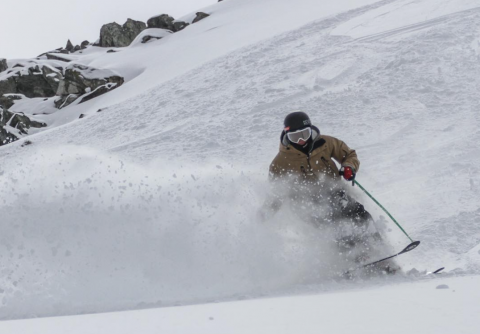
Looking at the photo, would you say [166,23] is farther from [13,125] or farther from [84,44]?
[84,44]

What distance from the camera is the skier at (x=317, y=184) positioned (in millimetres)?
4879

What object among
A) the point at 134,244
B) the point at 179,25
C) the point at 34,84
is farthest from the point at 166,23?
the point at 134,244

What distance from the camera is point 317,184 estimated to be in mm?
5211

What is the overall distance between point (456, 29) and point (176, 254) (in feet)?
34.7

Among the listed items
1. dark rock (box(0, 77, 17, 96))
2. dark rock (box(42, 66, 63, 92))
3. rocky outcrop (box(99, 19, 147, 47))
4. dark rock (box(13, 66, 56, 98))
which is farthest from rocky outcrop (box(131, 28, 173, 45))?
rocky outcrop (box(99, 19, 147, 47))

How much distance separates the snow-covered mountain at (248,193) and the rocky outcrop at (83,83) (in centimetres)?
958

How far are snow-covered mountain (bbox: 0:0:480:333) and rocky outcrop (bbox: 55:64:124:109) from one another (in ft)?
31.4

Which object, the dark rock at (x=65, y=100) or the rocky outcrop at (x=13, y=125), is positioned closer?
the rocky outcrop at (x=13, y=125)

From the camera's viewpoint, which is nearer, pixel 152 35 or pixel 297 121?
pixel 297 121

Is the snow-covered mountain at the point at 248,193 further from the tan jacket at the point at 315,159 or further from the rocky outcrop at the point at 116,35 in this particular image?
the rocky outcrop at the point at 116,35

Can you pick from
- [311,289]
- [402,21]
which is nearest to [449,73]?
[402,21]

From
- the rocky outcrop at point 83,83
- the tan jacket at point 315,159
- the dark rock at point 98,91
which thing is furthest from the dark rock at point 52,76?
the tan jacket at point 315,159

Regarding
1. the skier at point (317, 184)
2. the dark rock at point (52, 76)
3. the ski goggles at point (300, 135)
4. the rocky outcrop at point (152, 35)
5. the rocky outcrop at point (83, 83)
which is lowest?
the skier at point (317, 184)

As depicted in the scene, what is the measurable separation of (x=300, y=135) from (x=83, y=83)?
22.7 meters
